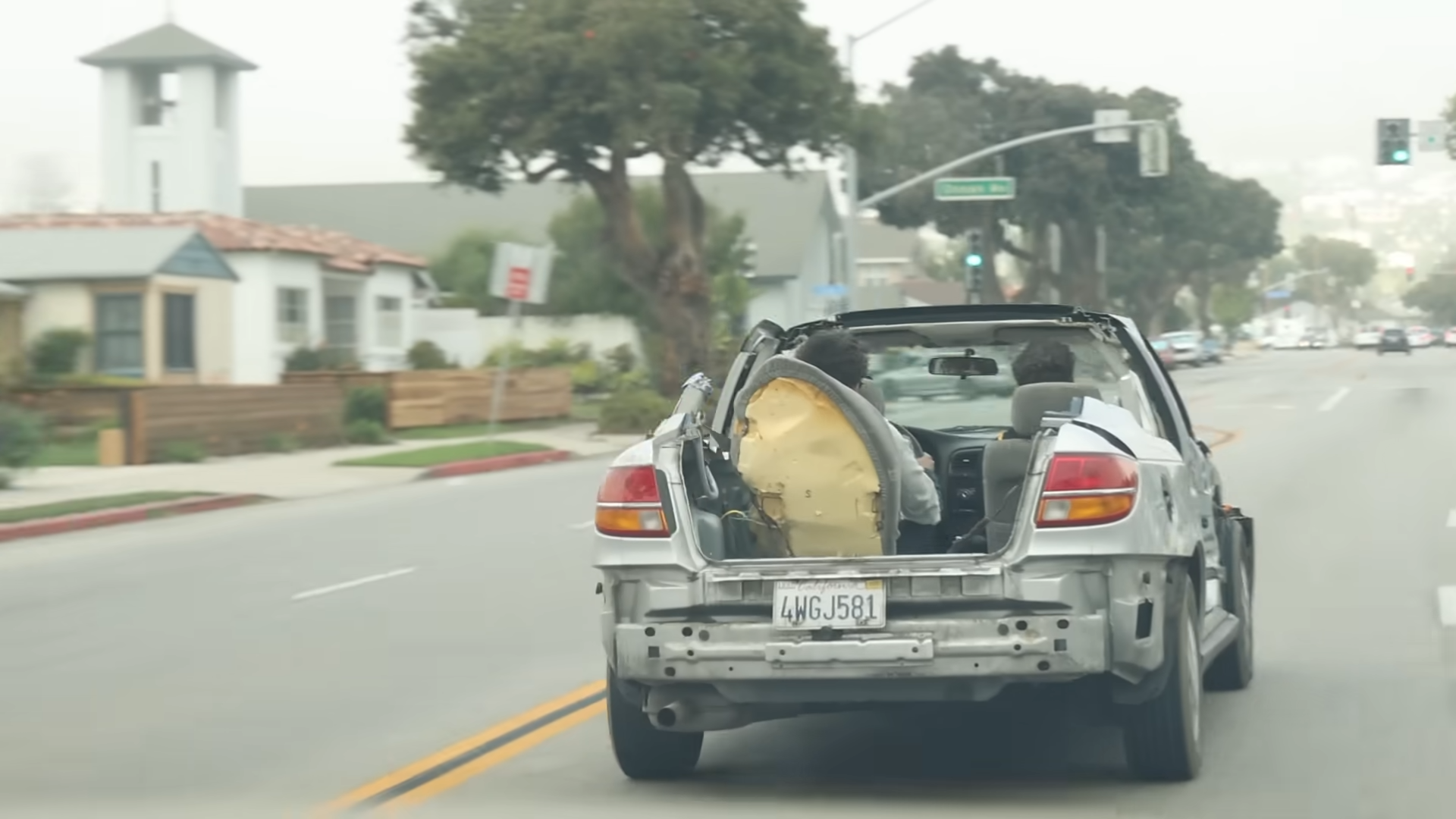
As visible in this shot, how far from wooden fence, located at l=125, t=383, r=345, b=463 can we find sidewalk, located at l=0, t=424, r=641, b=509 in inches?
12.0

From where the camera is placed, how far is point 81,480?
934 inches

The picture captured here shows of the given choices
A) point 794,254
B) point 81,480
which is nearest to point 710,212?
point 794,254

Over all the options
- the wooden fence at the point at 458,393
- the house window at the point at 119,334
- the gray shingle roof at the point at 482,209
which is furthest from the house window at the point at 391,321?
the gray shingle roof at the point at 482,209

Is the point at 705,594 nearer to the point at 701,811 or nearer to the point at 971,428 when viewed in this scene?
the point at 701,811

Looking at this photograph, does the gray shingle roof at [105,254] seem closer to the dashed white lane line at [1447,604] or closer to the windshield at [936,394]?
the windshield at [936,394]

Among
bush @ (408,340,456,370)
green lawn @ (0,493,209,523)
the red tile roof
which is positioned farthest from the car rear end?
bush @ (408,340,456,370)

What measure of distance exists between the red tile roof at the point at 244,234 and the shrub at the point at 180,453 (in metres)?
14.2

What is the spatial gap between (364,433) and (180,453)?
4.70 metres

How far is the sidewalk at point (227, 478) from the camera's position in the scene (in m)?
22.3

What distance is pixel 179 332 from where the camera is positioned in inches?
1540

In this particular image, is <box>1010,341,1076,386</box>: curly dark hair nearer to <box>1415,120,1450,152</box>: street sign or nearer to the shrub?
the shrub

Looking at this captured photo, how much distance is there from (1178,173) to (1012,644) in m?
85.5

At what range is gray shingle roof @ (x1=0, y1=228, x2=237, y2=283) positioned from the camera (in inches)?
1478

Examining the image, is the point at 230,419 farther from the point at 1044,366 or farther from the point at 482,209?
the point at 482,209
